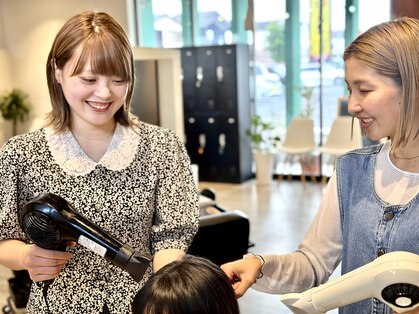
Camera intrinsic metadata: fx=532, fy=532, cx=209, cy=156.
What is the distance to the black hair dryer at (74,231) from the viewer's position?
1062mm

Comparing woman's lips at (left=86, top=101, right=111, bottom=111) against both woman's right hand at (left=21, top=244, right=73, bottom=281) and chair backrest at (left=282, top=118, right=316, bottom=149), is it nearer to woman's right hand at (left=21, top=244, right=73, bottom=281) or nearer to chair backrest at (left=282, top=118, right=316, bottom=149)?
woman's right hand at (left=21, top=244, right=73, bottom=281)

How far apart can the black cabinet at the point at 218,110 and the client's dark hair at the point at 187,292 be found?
21.6 ft

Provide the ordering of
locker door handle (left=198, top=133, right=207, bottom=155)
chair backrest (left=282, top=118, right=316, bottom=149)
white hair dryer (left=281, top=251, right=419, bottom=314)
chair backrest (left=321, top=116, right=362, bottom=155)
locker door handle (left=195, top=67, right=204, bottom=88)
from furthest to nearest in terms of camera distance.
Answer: locker door handle (left=198, top=133, right=207, bottom=155) → locker door handle (left=195, top=67, right=204, bottom=88) → chair backrest (left=282, top=118, right=316, bottom=149) → chair backrest (left=321, top=116, right=362, bottom=155) → white hair dryer (left=281, top=251, right=419, bottom=314)

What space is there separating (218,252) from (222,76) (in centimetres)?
470

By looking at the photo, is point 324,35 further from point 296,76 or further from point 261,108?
point 261,108

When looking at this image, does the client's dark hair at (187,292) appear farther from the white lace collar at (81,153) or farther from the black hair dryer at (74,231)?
the white lace collar at (81,153)

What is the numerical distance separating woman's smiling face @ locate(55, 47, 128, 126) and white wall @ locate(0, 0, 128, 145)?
7090 mm

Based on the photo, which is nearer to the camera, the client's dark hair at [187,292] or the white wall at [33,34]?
the client's dark hair at [187,292]

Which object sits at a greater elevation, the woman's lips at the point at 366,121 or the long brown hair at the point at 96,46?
the long brown hair at the point at 96,46

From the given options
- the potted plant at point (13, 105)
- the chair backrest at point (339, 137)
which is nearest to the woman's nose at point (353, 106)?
the chair backrest at point (339, 137)

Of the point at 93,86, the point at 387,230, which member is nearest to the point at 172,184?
the point at 93,86

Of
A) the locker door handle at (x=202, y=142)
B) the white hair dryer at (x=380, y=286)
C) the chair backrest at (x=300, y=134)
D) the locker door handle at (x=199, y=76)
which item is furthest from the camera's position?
the locker door handle at (x=202, y=142)

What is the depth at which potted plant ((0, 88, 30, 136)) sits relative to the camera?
820 centimetres

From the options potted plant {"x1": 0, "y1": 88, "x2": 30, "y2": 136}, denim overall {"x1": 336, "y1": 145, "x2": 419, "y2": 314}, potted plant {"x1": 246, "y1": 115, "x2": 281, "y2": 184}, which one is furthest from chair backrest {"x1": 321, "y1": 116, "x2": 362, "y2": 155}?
denim overall {"x1": 336, "y1": 145, "x2": 419, "y2": 314}
